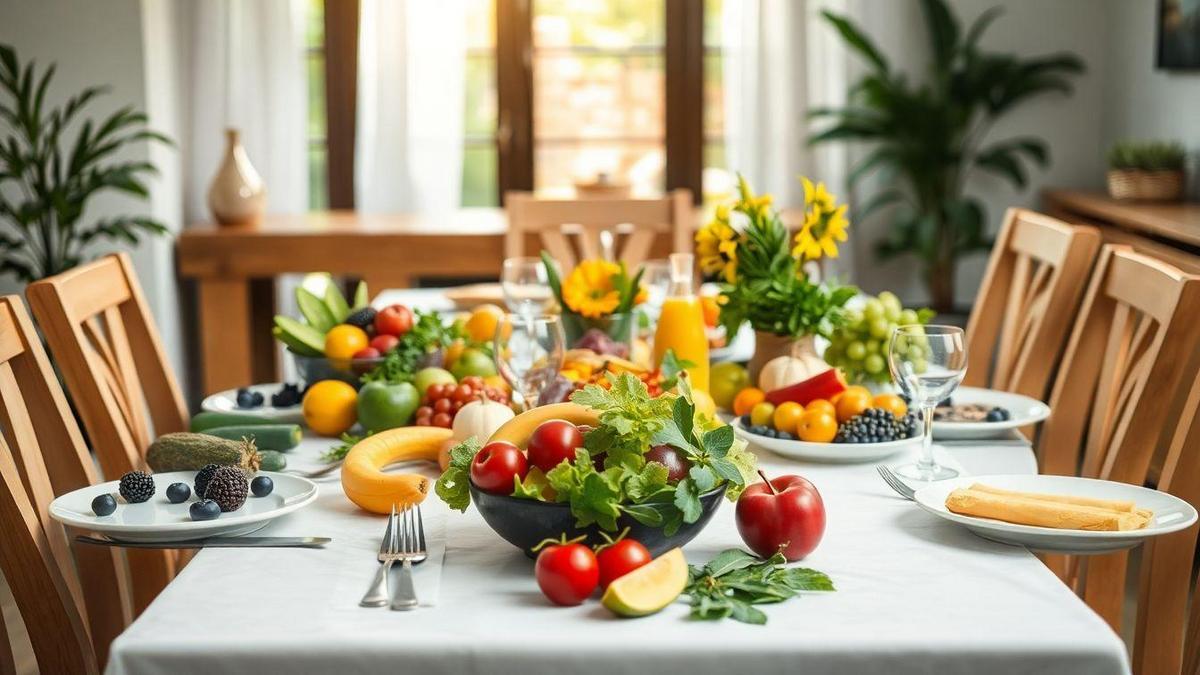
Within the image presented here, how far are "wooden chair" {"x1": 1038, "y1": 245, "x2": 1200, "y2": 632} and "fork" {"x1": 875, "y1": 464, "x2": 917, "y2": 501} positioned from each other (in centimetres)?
39

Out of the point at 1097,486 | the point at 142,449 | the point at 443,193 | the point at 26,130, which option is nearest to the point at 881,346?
the point at 1097,486

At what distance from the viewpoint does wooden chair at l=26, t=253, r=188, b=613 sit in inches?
70.8

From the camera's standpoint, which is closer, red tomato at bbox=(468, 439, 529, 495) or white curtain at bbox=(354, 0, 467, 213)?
red tomato at bbox=(468, 439, 529, 495)

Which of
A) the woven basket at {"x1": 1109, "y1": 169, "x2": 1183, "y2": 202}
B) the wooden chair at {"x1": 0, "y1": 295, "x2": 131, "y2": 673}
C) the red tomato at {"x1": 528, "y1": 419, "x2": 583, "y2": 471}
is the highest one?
the woven basket at {"x1": 1109, "y1": 169, "x2": 1183, "y2": 202}

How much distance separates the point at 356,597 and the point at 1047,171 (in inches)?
170

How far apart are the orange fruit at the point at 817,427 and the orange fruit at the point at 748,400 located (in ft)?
0.51

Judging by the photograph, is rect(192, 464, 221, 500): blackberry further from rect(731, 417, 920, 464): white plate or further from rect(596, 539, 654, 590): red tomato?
rect(731, 417, 920, 464): white plate

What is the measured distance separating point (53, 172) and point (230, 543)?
288 cm

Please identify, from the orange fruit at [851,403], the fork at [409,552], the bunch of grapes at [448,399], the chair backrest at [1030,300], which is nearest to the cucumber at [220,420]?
the bunch of grapes at [448,399]

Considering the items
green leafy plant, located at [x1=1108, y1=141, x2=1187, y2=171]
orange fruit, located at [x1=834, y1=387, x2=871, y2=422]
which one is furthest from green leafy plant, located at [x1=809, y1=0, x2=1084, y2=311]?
orange fruit, located at [x1=834, y1=387, x2=871, y2=422]

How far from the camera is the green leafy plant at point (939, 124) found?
4652 mm

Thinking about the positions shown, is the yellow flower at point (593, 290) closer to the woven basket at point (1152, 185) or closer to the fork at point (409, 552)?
the fork at point (409, 552)

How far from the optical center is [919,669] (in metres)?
1.04

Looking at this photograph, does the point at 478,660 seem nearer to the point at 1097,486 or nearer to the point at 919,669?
the point at 919,669
